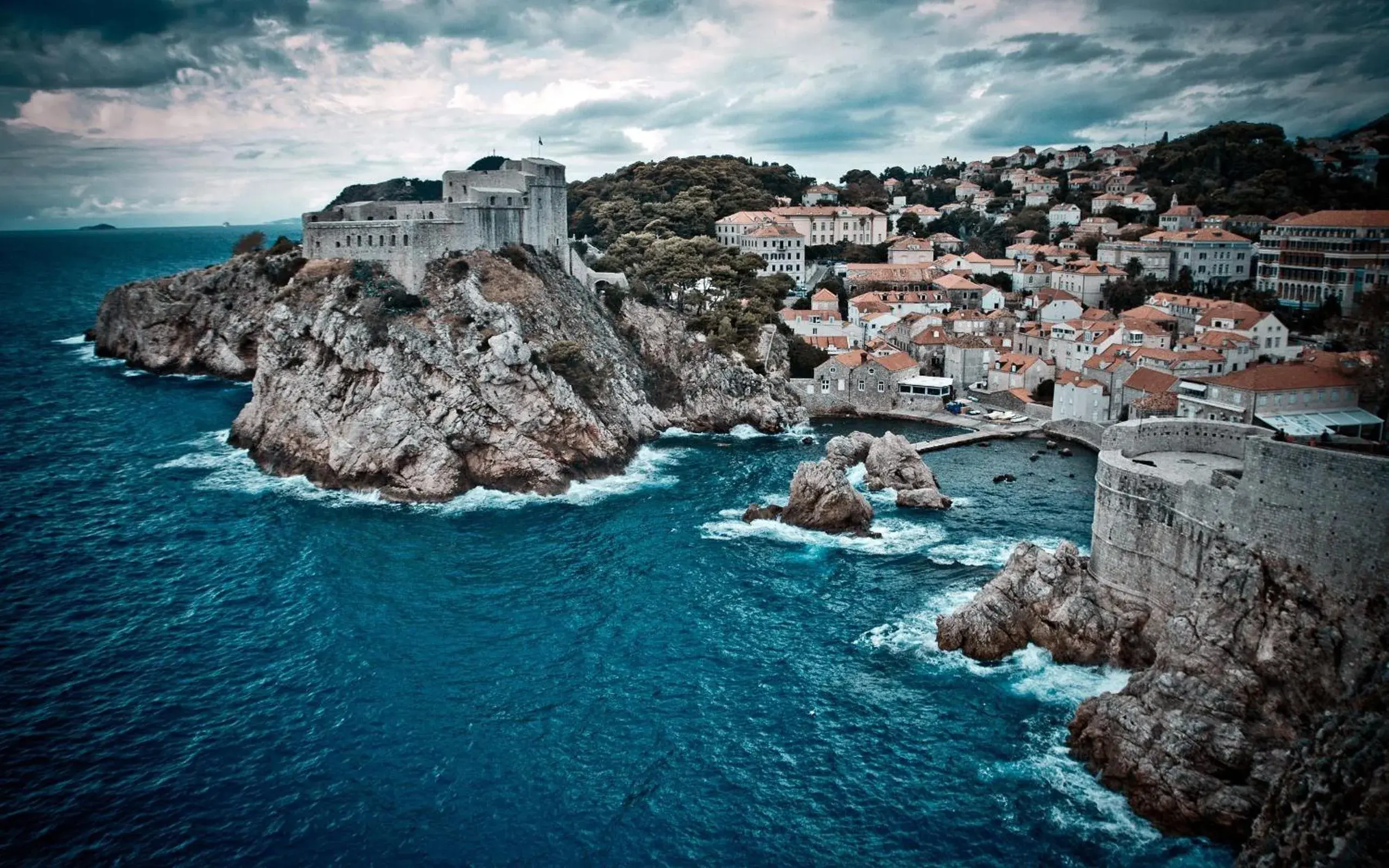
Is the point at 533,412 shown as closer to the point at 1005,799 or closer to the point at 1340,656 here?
the point at 1005,799

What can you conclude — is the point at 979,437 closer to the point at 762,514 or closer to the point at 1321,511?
the point at 762,514

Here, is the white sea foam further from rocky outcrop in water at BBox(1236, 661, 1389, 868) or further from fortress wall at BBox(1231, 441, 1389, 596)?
fortress wall at BBox(1231, 441, 1389, 596)

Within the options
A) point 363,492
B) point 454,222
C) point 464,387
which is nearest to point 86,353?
point 454,222

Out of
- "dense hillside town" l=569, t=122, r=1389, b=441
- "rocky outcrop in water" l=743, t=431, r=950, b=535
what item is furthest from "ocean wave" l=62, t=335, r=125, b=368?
"rocky outcrop in water" l=743, t=431, r=950, b=535

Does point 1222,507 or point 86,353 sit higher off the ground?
point 86,353

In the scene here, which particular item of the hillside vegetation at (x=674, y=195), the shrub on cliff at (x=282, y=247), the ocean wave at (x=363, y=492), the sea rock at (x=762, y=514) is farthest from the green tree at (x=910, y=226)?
the sea rock at (x=762, y=514)

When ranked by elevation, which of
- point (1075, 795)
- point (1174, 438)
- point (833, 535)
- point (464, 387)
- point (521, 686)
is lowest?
point (1075, 795)
